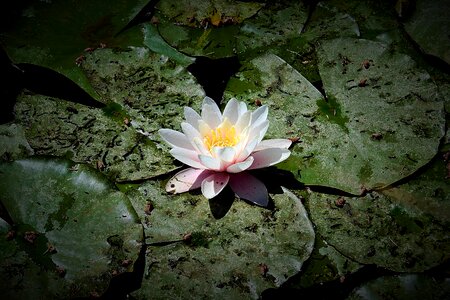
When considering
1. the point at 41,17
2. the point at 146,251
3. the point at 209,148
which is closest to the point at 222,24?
the point at 209,148

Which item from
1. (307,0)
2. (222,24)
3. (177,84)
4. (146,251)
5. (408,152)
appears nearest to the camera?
(146,251)

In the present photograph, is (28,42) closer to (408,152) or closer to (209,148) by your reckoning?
(209,148)

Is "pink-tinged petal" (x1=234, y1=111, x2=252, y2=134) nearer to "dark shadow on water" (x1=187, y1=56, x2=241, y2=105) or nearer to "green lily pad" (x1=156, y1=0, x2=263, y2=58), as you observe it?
"dark shadow on water" (x1=187, y1=56, x2=241, y2=105)

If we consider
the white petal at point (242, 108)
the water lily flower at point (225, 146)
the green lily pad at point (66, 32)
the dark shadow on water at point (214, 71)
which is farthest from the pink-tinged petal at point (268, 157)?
the green lily pad at point (66, 32)

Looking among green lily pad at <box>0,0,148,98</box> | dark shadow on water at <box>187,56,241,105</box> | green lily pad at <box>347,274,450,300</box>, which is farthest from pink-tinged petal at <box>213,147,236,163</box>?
green lily pad at <box>0,0,148,98</box>

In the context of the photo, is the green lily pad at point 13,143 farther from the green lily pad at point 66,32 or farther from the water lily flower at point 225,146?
the water lily flower at point 225,146

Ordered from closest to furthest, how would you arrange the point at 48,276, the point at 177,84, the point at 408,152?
the point at 48,276, the point at 408,152, the point at 177,84

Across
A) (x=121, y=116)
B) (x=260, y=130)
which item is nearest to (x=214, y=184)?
(x=260, y=130)
